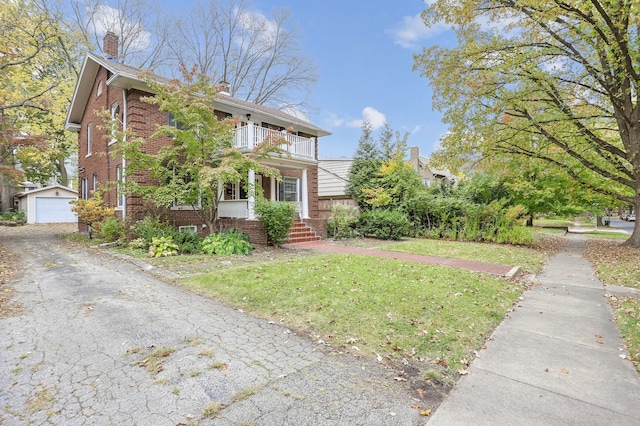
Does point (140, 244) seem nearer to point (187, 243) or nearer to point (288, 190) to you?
point (187, 243)

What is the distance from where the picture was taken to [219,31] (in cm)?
2764

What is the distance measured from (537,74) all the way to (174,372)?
11995 millimetres

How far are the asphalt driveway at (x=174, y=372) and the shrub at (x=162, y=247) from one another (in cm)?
405

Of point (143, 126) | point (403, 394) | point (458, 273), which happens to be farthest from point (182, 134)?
point (403, 394)

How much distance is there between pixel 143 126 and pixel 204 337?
418 inches

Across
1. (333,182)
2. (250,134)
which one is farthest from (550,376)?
(333,182)

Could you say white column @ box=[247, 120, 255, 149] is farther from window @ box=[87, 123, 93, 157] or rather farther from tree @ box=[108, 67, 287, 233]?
window @ box=[87, 123, 93, 157]

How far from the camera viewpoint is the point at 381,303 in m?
4.98

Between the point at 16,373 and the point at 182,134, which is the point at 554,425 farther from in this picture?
the point at 182,134

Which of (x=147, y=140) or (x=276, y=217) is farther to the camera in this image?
(x=147, y=140)

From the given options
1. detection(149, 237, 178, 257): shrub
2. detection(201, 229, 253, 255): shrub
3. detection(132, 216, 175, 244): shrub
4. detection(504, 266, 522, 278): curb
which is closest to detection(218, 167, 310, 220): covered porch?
detection(201, 229, 253, 255): shrub

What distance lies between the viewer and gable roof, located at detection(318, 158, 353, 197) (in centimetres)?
2064

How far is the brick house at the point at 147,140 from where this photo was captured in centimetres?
1163

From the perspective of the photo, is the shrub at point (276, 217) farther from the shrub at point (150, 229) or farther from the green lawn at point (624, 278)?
the green lawn at point (624, 278)
